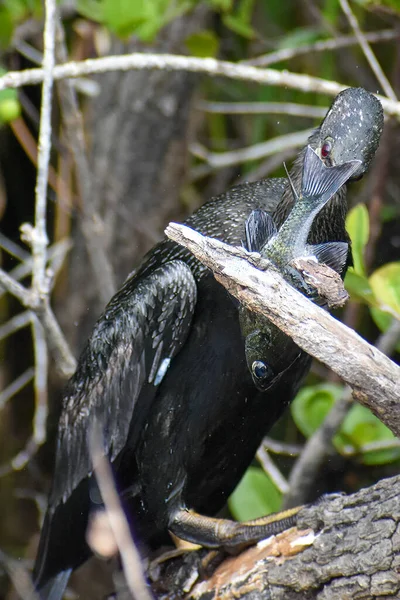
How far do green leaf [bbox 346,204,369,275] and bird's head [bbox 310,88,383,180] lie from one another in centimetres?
61

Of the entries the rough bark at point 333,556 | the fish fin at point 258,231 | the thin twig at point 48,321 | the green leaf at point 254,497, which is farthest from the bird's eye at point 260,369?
the green leaf at point 254,497

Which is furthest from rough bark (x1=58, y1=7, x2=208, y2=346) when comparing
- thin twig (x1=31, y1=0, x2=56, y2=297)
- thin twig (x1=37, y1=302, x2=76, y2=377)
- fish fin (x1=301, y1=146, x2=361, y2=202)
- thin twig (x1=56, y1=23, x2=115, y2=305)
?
fish fin (x1=301, y1=146, x2=361, y2=202)

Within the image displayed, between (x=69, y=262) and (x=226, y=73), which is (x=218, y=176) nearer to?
(x=69, y=262)

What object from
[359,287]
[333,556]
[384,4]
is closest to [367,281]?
[359,287]

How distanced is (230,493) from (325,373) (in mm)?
1574

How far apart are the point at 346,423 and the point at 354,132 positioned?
1.58 metres

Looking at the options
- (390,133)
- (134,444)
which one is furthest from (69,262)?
(134,444)

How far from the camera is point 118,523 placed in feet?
6.37

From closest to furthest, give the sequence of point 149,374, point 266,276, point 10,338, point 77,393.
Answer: point 266,276 → point 149,374 → point 77,393 → point 10,338

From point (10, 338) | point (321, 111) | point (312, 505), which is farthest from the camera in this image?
point (10, 338)

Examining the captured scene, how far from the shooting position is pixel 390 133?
3973 millimetres

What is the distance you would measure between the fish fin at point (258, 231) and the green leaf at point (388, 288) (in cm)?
67

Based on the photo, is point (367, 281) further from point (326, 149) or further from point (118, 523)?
point (118, 523)

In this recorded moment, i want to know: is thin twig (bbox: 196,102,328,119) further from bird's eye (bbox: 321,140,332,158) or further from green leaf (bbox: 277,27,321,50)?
bird's eye (bbox: 321,140,332,158)
